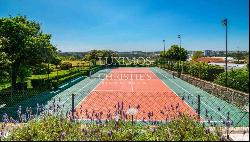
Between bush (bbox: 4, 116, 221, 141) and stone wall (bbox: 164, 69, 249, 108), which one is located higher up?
bush (bbox: 4, 116, 221, 141)

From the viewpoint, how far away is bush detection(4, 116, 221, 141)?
7711mm

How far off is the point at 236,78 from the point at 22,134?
21.0m

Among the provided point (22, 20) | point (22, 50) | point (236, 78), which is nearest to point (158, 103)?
point (236, 78)

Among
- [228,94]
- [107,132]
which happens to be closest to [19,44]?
[228,94]

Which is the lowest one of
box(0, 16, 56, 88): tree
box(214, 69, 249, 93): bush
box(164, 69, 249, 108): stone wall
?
box(164, 69, 249, 108): stone wall

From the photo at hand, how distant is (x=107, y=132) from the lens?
25.5 ft

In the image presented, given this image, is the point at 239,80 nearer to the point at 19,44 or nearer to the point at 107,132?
the point at 19,44

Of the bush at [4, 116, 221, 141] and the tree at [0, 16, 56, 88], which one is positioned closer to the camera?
the bush at [4, 116, 221, 141]

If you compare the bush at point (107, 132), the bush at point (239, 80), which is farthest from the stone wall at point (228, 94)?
the bush at point (107, 132)

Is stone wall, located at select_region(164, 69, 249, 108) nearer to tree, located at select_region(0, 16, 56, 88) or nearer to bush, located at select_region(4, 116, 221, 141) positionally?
bush, located at select_region(4, 116, 221, 141)

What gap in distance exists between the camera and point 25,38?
29188mm

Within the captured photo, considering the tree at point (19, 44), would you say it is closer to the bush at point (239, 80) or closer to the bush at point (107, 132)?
the bush at point (239, 80)

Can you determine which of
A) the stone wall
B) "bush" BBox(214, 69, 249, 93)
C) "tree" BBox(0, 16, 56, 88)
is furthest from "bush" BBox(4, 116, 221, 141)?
"tree" BBox(0, 16, 56, 88)

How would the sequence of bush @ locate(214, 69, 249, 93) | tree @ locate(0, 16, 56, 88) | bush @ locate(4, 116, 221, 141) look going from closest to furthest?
bush @ locate(4, 116, 221, 141), bush @ locate(214, 69, 249, 93), tree @ locate(0, 16, 56, 88)
